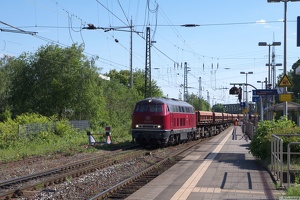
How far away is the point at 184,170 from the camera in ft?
49.0

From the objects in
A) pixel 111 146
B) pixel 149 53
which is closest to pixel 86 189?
pixel 111 146

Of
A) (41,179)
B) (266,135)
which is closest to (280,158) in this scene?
(266,135)

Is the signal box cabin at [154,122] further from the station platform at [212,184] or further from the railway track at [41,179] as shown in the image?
the station platform at [212,184]

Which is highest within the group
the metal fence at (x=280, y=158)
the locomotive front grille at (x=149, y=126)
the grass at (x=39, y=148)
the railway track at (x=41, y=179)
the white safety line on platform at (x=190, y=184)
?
the locomotive front grille at (x=149, y=126)

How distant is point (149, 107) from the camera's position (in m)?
27.0

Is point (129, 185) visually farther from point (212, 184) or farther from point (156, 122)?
point (156, 122)

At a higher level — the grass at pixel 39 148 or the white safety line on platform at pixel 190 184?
the white safety line on platform at pixel 190 184

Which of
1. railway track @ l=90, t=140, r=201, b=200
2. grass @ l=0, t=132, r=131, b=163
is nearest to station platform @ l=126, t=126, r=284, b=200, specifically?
railway track @ l=90, t=140, r=201, b=200

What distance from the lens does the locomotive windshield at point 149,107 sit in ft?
87.3

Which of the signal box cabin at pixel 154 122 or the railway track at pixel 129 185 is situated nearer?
the railway track at pixel 129 185

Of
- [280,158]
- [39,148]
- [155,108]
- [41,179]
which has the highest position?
[155,108]

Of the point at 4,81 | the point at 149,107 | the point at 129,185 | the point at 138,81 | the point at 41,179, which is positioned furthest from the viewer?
the point at 138,81

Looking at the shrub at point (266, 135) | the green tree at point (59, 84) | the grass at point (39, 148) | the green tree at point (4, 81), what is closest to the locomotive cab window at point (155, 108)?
the grass at point (39, 148)

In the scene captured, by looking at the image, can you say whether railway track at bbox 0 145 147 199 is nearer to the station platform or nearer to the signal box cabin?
the station platform
